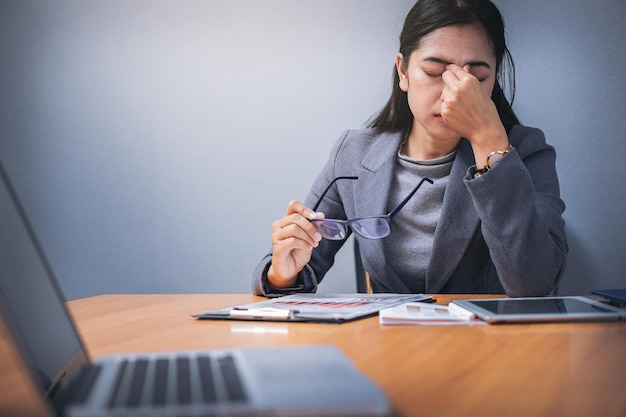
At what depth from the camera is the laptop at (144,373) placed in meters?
0.39

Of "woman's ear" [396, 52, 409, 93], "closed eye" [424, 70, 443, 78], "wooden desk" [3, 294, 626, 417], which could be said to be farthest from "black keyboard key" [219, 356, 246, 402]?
"woman's ear" [396, 52, 409, 93]

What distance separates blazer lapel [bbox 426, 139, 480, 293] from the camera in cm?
156

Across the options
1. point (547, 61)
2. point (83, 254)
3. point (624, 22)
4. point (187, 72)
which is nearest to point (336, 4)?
point (187, 72)

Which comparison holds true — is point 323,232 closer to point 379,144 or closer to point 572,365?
point 379,144

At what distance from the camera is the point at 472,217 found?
156 cm

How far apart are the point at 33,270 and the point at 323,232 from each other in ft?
2.70

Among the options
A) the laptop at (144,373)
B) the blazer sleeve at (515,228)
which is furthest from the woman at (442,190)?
the laptop at (144,373)

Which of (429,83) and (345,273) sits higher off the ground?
(429,83)

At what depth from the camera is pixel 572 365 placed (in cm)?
67

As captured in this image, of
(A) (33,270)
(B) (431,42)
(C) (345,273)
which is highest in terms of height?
(B) (431,42)

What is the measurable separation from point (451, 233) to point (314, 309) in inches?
23.5

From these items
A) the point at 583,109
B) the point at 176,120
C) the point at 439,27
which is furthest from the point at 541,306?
the point at 176,120

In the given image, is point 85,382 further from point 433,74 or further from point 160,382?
point 433,74

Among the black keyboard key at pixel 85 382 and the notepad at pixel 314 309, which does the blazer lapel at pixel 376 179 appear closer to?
the notepad at pixel 314 309
